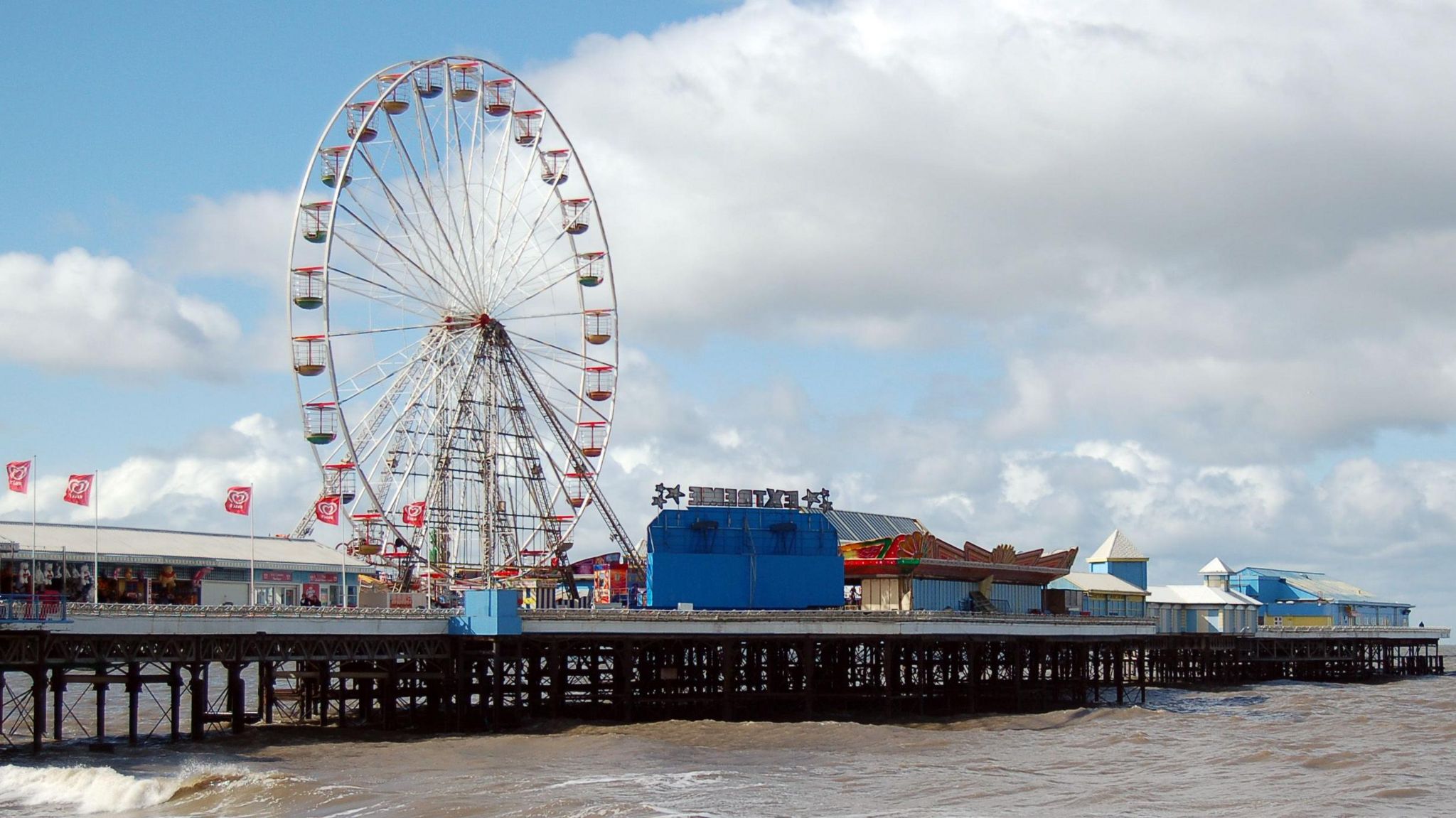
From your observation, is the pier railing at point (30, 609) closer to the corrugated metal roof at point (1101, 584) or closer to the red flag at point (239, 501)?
the red flag at point (239, 501)

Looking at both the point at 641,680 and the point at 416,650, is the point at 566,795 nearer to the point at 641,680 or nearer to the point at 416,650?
the point at 416,650

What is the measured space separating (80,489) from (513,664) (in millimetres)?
18854

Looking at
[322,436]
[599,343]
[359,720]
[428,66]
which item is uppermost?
[428,66]

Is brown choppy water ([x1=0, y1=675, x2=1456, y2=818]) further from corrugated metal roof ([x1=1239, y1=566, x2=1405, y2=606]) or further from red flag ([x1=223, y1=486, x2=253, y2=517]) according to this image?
corrugated metal roof ([x1=1239, y1=566, x2=1405, y2=606])

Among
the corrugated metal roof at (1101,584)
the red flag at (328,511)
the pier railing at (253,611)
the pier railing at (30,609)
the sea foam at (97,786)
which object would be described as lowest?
the sea foam at (97,786)

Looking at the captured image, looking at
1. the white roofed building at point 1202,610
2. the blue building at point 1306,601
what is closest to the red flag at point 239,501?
the white roofed building at point 1202,610

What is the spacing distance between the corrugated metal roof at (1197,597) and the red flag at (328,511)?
207 ft

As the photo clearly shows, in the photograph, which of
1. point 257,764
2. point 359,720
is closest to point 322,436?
point 359,720

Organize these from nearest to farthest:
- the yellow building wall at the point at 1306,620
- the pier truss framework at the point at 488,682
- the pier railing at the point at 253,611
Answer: the pier railing at the point at 253,611, the pier truss framework at the point at 488,682, the yellow building wall at the point at 1306,620

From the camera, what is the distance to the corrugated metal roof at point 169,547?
56562 mm

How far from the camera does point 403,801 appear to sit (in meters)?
37.3

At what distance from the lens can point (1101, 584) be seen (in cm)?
9806

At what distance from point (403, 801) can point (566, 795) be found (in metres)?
3.69

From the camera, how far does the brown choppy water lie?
37125 mm
